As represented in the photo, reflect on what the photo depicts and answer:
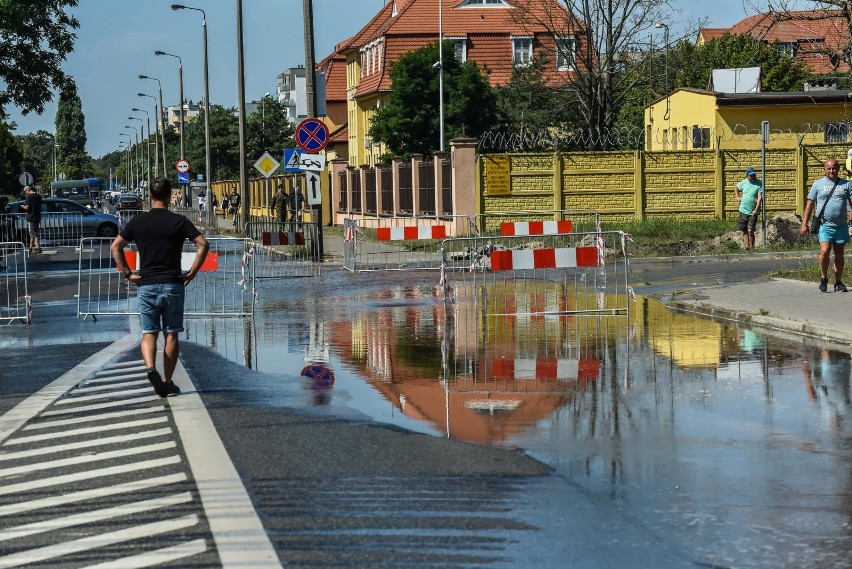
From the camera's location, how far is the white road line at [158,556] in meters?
5.86

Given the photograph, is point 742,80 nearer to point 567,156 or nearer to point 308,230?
point 567,156

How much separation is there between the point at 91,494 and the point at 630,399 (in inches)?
183

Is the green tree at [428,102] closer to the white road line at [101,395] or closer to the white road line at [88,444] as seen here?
the white road line at [101,395]

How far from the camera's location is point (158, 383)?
1072cm

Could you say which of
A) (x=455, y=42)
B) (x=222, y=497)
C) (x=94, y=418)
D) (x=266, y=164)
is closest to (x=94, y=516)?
(x=222, y=497)

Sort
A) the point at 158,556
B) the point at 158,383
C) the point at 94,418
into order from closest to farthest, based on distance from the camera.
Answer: the point at 158,556 → the point at 94,418 → the point at 158,383

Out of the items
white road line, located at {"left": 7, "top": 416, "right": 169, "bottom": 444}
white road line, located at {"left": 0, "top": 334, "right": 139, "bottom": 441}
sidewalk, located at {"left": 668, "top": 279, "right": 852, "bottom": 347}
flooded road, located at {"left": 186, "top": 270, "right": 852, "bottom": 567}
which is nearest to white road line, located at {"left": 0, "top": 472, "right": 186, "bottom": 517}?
white road line, located at {"left": 7, "top": 416, "right": 169, "bottom": 444}

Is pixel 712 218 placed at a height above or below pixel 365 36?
below

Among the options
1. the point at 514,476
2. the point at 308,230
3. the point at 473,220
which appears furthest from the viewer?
the point at 473,220

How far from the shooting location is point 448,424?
9461mm

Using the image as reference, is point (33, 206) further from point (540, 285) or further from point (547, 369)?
point (547, 369)

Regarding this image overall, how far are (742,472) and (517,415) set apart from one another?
237cm

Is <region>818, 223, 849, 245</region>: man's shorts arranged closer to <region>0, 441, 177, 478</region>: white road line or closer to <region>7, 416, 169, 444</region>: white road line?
<region>7, 416, 169, 444</region>: white road line

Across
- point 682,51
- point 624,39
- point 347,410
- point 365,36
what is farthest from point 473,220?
point 365,36
